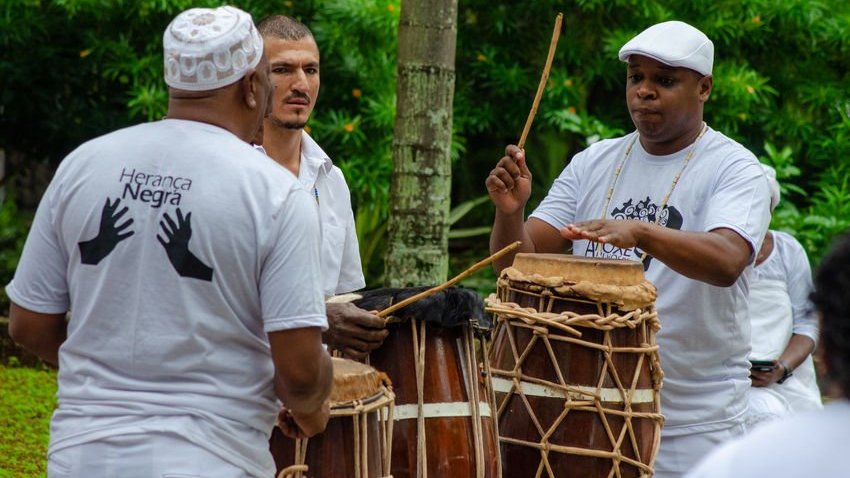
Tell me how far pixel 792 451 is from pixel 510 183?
2.47 metres

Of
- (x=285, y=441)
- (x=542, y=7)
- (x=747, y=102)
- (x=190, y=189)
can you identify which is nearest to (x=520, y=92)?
(x=542, y=7)

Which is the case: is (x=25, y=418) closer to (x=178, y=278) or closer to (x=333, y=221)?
(x=333, y=221)

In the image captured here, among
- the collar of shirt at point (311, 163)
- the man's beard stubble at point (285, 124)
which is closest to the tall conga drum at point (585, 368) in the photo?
the collar of shirt at point (311, 163)

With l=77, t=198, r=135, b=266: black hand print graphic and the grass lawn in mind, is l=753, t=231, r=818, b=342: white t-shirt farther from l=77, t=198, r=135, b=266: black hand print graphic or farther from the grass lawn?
l=77, t=198, r=135, b=266: black hand print graphic

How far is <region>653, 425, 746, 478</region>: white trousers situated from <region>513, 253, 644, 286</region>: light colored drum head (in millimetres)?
659

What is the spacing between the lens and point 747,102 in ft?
28.7

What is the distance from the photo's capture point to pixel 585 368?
4039 mm

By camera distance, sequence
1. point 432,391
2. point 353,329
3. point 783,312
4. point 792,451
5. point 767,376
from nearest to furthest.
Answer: point 792,451 < point 353,329 < point 432,391 < point 767,376 < point 783,312

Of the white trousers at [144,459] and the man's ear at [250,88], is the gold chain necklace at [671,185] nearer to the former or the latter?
the man's ear at [250,88]

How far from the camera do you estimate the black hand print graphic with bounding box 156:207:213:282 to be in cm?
278

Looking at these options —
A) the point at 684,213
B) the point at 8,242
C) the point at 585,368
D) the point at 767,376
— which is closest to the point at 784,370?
the point at 767,376

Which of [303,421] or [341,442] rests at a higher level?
[303,421]

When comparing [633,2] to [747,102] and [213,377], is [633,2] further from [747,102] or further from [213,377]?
[213,377]

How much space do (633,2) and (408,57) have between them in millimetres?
3110
